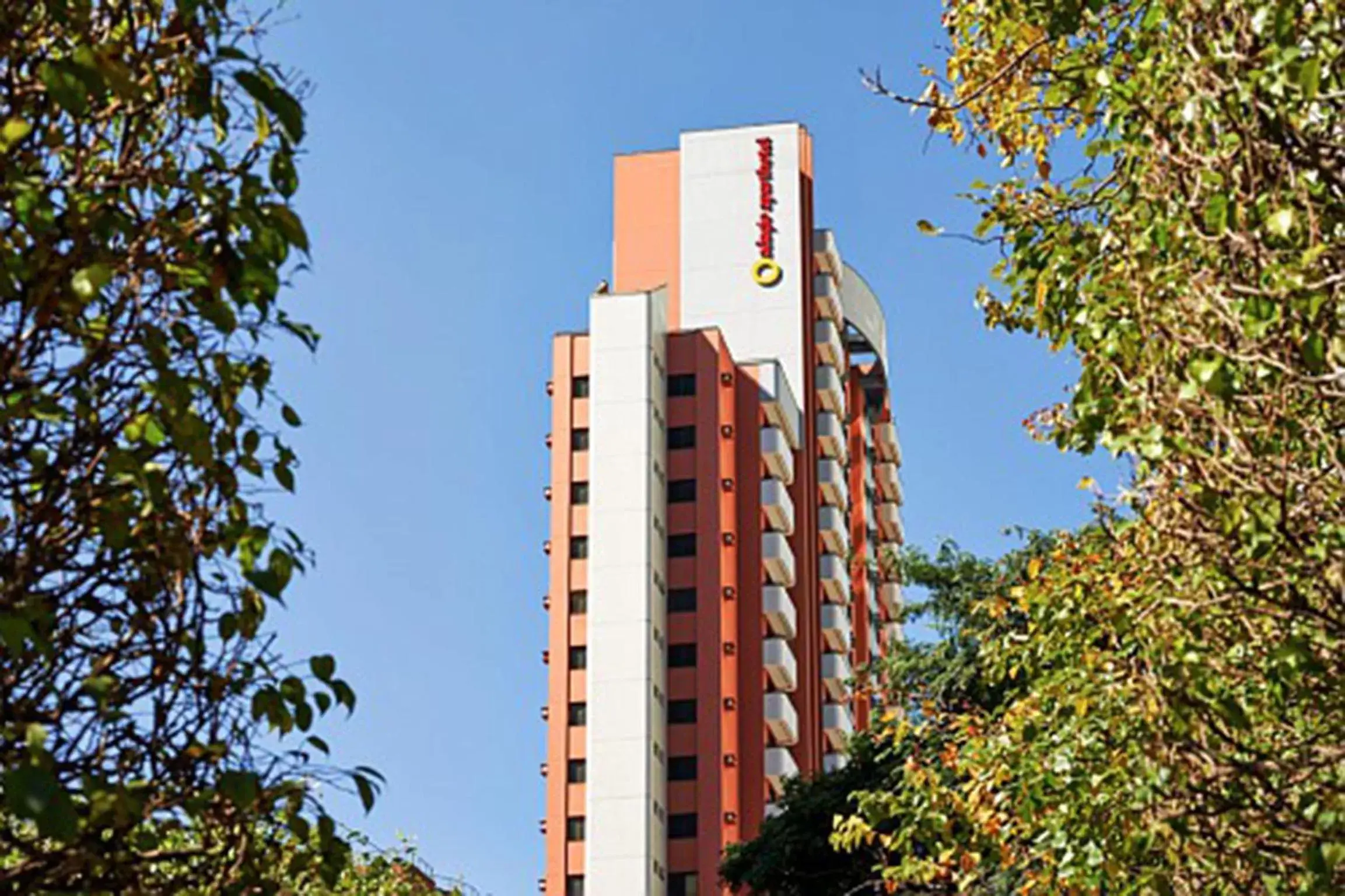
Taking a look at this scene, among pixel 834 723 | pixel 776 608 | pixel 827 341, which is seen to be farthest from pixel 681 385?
pixel 834 723

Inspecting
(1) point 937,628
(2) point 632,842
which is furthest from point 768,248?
(1) point 937,628

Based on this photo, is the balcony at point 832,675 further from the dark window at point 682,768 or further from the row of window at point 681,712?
the dark window at point 682,768

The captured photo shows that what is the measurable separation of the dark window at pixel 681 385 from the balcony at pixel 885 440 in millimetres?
29365

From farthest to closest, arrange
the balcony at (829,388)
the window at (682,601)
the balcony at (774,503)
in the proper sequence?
the balcony at (829,388), the balcony at (774,503), the window at (682,601)

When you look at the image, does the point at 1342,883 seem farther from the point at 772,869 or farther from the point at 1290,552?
the point at 772,869

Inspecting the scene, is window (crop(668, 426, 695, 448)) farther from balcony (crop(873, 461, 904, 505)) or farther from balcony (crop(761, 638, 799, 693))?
balcony (crop(873, 461, 904, 505))

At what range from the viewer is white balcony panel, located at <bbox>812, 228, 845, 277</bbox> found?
324 ft

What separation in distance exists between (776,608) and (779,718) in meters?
4.61

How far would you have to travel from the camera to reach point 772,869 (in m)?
40.1

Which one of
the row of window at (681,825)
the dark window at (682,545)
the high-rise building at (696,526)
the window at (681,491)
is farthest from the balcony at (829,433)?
the row of window at (681,825)

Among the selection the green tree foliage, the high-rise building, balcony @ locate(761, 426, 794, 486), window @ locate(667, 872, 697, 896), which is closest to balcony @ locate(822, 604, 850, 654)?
the high-rise building

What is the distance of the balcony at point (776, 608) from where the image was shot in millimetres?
86312

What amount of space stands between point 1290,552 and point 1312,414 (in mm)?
973

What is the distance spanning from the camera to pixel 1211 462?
33.1 ft
